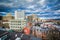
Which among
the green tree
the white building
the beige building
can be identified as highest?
the beige building

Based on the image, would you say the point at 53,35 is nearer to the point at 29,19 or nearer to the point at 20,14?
the point at 29,19

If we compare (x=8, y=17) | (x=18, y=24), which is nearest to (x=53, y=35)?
(x=18, y=24)

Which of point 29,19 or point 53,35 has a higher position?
point 29,19

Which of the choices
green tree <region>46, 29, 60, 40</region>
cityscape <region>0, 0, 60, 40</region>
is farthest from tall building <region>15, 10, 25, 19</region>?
green tree <region>46, 29, 60, 40</region>

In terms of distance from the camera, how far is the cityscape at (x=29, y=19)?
85.3 inches

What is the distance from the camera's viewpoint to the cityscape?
217cm

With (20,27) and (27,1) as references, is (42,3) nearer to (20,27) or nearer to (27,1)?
(27,1)

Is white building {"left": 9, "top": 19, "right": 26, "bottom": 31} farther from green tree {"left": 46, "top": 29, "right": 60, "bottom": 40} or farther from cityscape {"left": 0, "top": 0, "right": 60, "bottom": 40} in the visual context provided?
green tree {"left": 46, "top": 29, "right": 60, "bottom": 40}

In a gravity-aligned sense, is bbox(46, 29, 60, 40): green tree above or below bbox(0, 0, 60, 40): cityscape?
below

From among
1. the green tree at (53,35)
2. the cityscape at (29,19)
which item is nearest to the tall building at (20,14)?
the cityscape at (29,19)

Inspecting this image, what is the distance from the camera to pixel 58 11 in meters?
2.19

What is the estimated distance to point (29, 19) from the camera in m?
2.21

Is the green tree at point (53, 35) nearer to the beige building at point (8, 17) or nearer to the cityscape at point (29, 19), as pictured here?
the cityscape at point (29, 19)

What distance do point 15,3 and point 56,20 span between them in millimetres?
767
